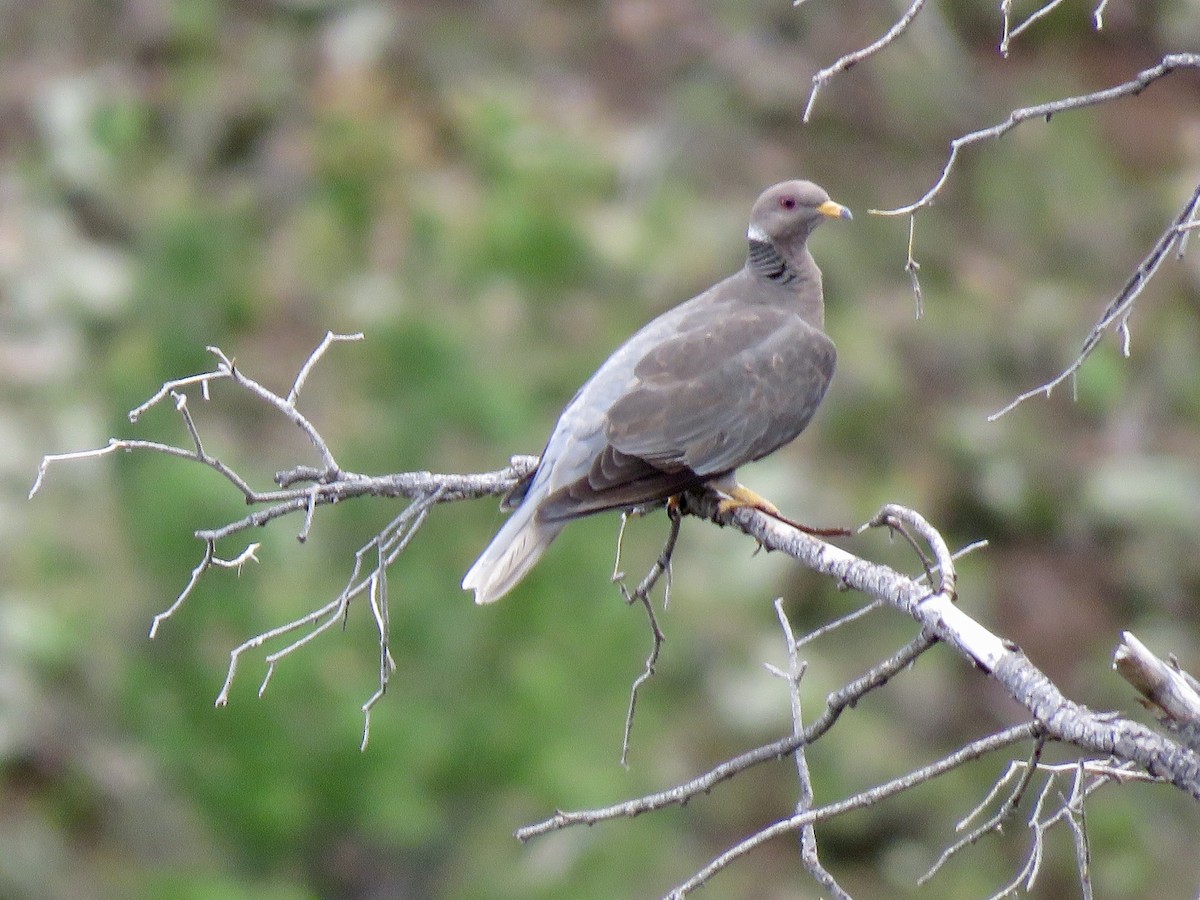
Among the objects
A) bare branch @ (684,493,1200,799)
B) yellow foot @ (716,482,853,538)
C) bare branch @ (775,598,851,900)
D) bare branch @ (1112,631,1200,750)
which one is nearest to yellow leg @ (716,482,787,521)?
yellow foot @ (716,482,853,538)

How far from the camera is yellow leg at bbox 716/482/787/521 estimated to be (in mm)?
4282

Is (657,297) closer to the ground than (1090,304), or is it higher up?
closer to the ground

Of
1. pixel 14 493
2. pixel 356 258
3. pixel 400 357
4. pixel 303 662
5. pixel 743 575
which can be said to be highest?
pixel 356 258

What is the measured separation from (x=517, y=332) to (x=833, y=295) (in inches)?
165

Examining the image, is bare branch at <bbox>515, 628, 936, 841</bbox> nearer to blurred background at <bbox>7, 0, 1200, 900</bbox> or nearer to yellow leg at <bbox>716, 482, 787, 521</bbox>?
yellow leg at <bbox>716, 482, 787, 521</bbox>

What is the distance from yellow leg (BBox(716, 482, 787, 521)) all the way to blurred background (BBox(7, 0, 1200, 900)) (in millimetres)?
950

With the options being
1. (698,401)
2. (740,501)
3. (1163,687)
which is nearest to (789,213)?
(698,401)

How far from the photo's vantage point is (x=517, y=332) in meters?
6.57

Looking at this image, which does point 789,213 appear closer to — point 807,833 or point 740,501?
point 740,501

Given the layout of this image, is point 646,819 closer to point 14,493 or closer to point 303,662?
point 303,662

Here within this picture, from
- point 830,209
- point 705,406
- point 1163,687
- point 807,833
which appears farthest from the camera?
point 830,209

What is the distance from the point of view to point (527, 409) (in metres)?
5.61

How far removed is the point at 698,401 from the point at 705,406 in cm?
3

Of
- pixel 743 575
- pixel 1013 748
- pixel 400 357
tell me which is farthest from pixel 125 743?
pixel 1013 748
